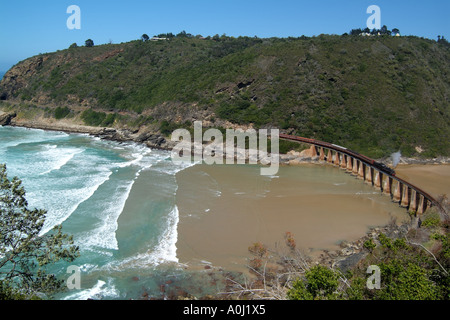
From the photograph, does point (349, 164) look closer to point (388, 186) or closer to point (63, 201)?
point (388, 186)

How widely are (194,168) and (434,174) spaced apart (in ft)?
86.4

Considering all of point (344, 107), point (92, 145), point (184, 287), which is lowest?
point (184, 287)

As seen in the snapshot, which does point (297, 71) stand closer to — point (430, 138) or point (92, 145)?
point (430, 138)

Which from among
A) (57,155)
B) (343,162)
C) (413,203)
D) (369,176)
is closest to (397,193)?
(413,203)

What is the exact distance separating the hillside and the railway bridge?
A: 396cm

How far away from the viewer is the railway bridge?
2775 cm

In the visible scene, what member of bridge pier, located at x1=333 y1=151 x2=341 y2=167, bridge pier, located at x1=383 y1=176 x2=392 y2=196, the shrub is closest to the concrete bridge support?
bridge pier, located at x1=383 y1=176 x2=392 y2=196

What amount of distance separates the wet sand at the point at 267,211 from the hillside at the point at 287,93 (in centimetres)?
1313

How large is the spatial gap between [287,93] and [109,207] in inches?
1352

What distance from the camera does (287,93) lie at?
172 ft

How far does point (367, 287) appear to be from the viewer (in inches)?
506

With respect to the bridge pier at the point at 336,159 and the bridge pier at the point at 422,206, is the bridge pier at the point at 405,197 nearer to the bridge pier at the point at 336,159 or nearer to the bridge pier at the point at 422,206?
the bridge pier at the point at 422,206

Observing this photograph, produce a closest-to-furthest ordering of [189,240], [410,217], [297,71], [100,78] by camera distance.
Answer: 1. [189,240]
2. [410,217]
3. [297,71]
4. [100,78]

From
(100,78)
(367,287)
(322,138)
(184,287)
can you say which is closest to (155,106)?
(100,78)
